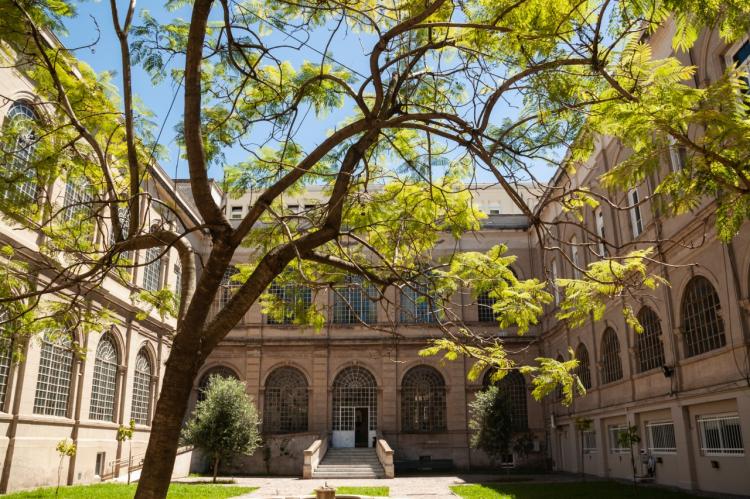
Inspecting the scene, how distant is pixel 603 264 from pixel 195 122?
5210 mm

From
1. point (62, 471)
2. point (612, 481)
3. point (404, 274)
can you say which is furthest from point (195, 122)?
point (612, 481)

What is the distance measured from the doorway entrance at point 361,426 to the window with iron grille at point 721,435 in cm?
1758

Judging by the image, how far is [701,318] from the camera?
16000mm

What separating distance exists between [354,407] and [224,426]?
7.78 metres

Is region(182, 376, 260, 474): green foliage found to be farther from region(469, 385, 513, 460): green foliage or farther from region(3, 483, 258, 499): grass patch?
region(469, 385, 513, 460): green foliage

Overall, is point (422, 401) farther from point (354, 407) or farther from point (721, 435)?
point (721, 435)

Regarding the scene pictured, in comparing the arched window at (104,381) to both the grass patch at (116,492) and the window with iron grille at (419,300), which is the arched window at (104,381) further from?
the window with iron grille at (419,300)

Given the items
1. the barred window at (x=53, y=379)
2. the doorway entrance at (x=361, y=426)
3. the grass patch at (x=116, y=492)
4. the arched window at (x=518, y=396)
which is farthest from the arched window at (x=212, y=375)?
the arched window at (x=518, y=396)

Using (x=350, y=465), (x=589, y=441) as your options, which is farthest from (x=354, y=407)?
(x=589, y=441)

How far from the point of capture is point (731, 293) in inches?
559

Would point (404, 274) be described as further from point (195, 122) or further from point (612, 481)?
point (612, 481)

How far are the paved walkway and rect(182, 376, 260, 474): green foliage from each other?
4.33ft

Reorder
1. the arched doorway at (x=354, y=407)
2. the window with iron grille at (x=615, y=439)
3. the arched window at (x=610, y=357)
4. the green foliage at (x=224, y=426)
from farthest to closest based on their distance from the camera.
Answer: the arched doorway at (x=354, y=407) < the green foliage at (x=224, y=426) < the arched window at (x=610, y=357) < the window with iron grille at (x=615, y=439)

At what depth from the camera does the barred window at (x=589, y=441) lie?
2420 cm
